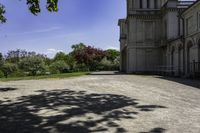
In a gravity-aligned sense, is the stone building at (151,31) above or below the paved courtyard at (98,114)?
above

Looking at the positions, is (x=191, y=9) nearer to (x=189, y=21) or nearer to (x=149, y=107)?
(x=189, y=21)

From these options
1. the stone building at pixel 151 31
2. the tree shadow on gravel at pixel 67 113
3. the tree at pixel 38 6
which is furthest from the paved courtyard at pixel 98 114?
the stone building at pixel 151 31

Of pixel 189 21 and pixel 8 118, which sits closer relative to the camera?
pixel 8 118

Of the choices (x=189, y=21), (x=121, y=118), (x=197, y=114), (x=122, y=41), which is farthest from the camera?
(x=122, y=41)

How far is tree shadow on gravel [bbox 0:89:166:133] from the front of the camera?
24.9 ft

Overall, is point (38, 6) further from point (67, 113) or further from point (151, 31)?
point (151, 31)

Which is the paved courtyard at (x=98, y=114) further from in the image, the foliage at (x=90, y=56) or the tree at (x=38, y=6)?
the foliage at (x=90, y=56)

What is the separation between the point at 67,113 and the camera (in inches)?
365

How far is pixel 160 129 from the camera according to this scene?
7484 millimetres

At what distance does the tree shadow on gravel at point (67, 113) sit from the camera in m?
7.58

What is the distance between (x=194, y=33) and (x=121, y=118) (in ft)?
71.8

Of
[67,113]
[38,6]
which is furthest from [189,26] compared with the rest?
[67,113]

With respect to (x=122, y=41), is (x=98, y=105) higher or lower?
lower

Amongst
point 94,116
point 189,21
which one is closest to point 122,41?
point 189,21
